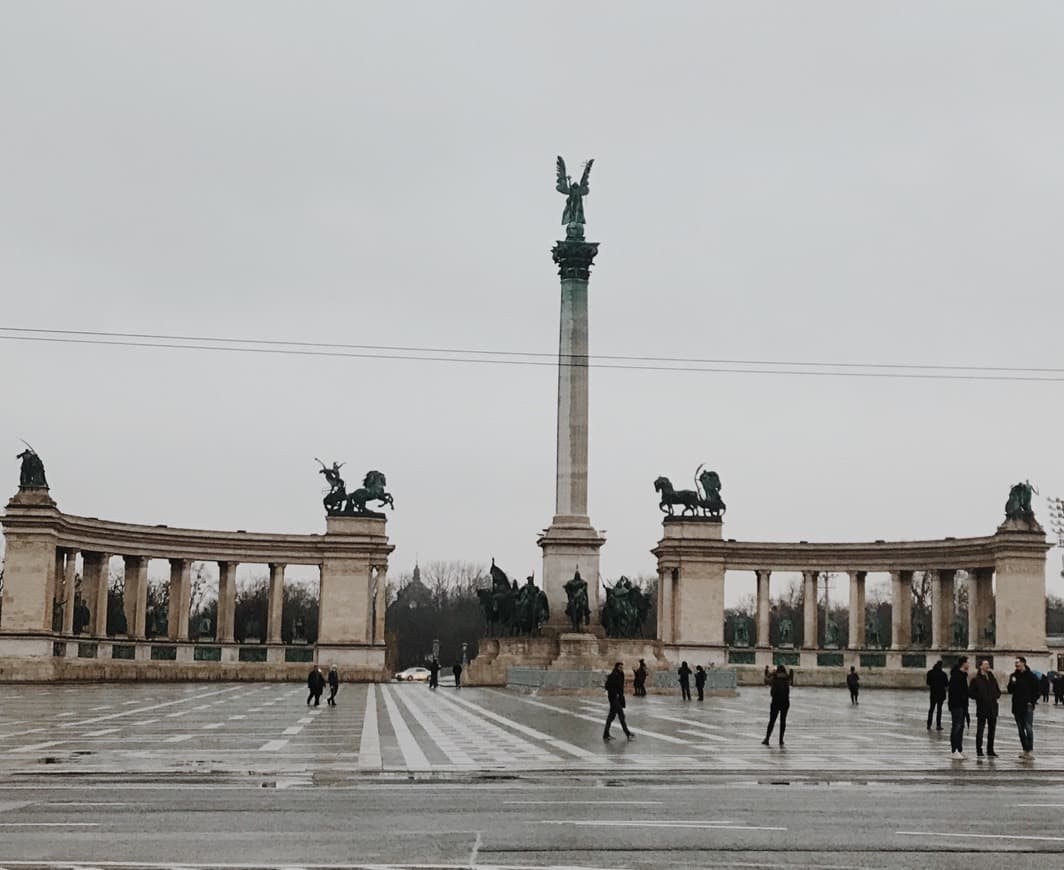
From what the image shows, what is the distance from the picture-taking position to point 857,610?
10762 centimetres

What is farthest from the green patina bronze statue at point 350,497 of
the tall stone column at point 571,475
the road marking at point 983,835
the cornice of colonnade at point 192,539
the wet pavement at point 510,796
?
the road marking at point 983,835

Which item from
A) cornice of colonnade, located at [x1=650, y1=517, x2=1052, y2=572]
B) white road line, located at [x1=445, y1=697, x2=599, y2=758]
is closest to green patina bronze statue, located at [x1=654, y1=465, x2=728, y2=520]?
cornice of colonnade, located at [x1=650, y1=517, x2=1052, y2=572]

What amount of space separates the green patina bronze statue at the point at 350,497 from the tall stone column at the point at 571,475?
29639mm

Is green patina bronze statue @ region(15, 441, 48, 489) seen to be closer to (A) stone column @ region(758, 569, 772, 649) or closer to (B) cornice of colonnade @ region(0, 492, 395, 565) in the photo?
(B) cornice of colonnade @ region(0, 492, 395, 565)

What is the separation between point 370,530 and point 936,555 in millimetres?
38154

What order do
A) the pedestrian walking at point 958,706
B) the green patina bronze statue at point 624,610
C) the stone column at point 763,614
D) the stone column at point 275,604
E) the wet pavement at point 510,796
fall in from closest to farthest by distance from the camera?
1. the wet pavement at point 510,796
2. the pedestrian walking at point 958,706
3. the green patina bronze statue at point 624,610
4. the stone column at point 275,604
5. the stone column at point 763,614

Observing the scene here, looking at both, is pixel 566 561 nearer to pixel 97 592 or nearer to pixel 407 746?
pixel 97 592

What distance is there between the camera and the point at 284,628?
546 feet

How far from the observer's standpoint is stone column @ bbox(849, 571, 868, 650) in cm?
10681

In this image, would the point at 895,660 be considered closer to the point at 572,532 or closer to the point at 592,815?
the point at 572,532

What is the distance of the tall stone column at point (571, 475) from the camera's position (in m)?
79.8

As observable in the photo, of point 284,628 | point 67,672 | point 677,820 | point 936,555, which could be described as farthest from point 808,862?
point 284,628

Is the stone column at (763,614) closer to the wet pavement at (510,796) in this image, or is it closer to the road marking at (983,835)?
the wet pavement at (510,796)

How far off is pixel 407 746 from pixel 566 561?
4603 centimetres
